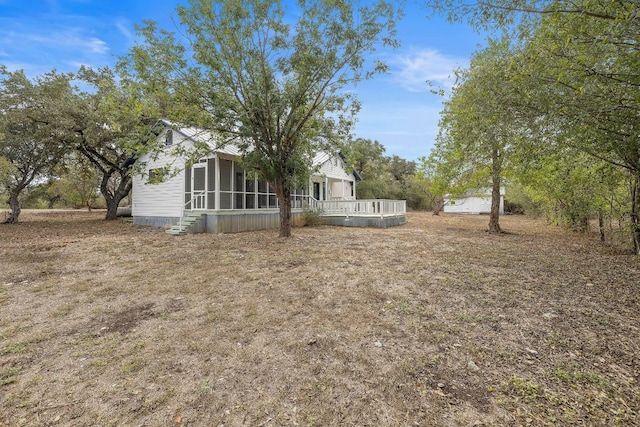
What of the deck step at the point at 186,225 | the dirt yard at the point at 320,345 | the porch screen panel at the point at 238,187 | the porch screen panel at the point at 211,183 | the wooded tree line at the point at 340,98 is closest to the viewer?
the dirt yard at the point at 320,345

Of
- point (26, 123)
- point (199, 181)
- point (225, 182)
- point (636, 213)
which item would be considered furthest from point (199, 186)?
point (636, 213)

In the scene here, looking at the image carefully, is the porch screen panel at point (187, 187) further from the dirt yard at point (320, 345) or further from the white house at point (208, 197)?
the dirt yard at point (320, 345)

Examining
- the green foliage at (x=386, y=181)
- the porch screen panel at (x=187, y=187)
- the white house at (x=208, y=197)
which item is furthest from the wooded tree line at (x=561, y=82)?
the green foliage at (x=386, y=181)

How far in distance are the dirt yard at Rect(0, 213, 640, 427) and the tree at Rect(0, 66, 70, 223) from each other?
10663 millimetres

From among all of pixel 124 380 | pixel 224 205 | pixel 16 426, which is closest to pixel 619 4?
pixel 124 380

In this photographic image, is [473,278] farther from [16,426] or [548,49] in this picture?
[16,426]

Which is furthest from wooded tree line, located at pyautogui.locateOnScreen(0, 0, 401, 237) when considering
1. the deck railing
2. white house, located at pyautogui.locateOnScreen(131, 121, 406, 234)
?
the deck railing

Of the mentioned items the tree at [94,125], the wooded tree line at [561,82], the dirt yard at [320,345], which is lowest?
the dirt yard at [320,345]

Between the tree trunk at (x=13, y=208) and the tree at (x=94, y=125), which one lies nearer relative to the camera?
the tree at (x=94, y=125)

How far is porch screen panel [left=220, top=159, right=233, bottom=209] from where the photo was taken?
529 inches

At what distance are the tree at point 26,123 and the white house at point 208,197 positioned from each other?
13.8 ft

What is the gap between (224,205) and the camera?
13.4m

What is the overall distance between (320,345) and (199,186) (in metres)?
12.1

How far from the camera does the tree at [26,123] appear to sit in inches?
528
